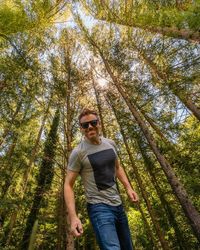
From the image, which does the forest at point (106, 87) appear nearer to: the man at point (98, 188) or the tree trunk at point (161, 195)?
the tree trunk at point (161, 195)

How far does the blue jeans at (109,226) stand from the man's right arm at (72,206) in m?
0.17

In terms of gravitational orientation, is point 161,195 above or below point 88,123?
above

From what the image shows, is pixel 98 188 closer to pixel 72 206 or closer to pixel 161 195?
pixel 72 206

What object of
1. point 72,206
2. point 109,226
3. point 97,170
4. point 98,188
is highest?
point 97,170

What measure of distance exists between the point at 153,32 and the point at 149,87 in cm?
179

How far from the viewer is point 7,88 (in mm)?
10227

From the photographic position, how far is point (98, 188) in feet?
9.57

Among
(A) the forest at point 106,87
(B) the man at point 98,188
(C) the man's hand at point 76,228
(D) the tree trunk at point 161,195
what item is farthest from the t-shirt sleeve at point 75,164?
(D) the tree trunk at point 161,195

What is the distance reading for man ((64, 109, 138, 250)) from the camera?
267 cm

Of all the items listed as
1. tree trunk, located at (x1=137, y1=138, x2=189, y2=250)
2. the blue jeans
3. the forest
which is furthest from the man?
tree trunk, located at (x1=137, y1=138, x2=189, y2=250)

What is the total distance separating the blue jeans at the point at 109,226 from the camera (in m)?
2.58

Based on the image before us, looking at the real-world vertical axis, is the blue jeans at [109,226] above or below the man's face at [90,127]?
below

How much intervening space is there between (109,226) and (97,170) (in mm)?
527

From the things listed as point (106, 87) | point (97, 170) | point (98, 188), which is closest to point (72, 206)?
point (98, 188)
